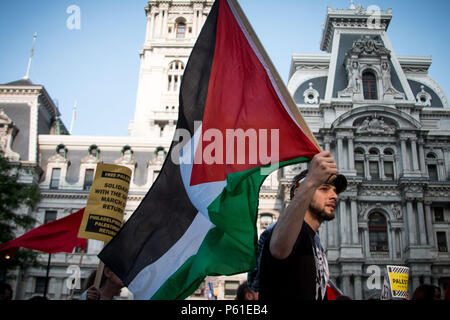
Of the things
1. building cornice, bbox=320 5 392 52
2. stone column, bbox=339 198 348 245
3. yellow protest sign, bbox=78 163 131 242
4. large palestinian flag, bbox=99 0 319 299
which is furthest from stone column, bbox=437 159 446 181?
large palestinian flag, bbox=99 0 319 299

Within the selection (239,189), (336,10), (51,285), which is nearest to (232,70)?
(239,189)

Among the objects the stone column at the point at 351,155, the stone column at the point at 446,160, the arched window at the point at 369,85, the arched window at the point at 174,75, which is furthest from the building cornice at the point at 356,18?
the arched window at the point at 174,75

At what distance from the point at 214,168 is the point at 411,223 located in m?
32.1

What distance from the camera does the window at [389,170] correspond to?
36.1 meters

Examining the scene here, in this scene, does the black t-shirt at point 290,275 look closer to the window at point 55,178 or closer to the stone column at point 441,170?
the stone column at point 441,170

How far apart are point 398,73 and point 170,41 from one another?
27.4 meters

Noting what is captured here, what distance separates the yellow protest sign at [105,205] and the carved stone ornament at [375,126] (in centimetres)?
3042

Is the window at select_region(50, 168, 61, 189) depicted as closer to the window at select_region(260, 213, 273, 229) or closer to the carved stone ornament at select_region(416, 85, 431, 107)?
the window at select_region(260, 213, 273, 229)

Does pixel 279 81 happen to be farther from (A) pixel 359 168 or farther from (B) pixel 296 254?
(A) pixel 359 168

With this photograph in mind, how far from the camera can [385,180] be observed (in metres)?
35.3

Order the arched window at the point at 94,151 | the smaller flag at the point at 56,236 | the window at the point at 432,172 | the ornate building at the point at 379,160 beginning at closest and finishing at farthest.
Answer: the smaller flag at the point at 56,236, the ornate building at the point at 379,160, the window at the point at 432,172, the arched window at the point at 94,151

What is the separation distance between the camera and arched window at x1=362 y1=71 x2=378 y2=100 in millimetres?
38950

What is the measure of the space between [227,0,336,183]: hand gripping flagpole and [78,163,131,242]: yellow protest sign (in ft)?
14.4
